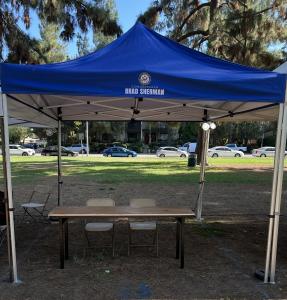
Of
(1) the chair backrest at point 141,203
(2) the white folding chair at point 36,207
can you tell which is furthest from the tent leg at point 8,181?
(2) the white folding chair at point 36,207

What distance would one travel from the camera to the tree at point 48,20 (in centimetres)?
1463

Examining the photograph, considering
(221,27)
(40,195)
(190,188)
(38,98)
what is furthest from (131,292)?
(221,27)

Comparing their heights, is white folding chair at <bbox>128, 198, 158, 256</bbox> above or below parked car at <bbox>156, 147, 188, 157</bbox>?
above

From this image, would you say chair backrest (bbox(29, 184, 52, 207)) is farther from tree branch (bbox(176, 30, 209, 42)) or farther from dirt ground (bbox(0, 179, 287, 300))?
tree branch (bbox(176, 30, 209, 42))

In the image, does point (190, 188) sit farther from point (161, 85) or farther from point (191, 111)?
point (161, 85)

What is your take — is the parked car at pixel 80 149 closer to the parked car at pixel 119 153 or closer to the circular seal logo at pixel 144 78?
the parked car at pixel 119 153

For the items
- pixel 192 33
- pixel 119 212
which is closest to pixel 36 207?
pixel 119 212

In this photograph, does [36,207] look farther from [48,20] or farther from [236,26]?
[236,26]

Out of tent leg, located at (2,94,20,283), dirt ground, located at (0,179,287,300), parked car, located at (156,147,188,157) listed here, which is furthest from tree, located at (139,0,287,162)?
parked car, located at (156,147,188,157)

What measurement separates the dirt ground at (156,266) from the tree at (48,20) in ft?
28.9

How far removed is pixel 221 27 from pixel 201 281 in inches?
621

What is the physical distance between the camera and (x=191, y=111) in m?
8.24

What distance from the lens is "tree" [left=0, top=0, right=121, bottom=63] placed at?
48.0 ft

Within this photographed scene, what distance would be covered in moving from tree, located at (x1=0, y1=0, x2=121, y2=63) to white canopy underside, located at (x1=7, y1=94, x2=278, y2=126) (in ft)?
23.7
